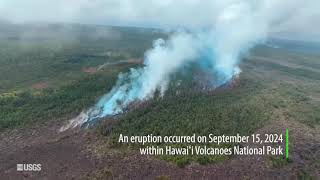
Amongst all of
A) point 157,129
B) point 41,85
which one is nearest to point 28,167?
point 157,129

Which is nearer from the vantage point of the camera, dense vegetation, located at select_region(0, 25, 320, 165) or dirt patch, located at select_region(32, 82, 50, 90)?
dense vegetation, located at select_region(0, 25, 320, 165)

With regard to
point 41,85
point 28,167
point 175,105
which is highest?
point 41,85

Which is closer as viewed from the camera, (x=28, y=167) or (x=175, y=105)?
(x=28, y=167)

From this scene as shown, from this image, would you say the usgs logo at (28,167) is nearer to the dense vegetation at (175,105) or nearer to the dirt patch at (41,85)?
the dense vegetation at (175,105)

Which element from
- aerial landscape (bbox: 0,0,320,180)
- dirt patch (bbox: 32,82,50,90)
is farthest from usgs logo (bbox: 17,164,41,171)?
dirt patch (bbox: 32,82,50,90)

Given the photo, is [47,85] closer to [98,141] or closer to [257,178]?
[98,141]

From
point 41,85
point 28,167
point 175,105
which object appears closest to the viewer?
point 28,167

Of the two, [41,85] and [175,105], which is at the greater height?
[41,85]

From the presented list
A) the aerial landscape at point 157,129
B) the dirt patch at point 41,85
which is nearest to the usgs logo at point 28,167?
the aerial landscape at point 157,129

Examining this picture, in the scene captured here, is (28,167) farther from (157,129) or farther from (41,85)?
(41,85)

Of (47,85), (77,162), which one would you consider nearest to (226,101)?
(77,162)

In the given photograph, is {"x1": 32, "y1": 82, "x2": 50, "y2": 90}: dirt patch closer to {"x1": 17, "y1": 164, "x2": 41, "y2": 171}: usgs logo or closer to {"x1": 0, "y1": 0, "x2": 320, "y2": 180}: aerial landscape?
{"x1": 0, "y1": 0, "x2": 320, "y2": 180}: aerial landscape
